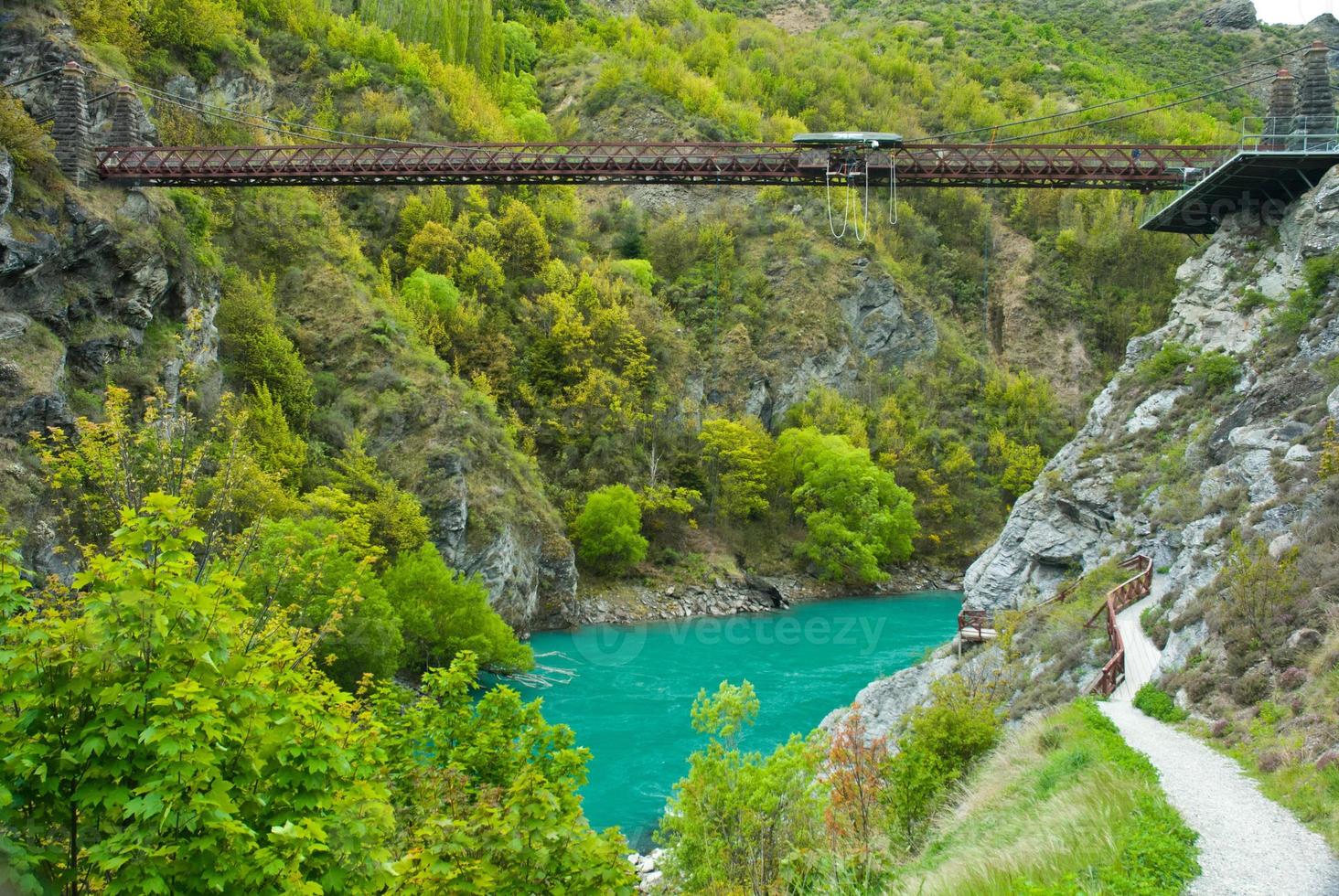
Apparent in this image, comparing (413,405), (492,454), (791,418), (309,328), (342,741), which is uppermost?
(342,741)

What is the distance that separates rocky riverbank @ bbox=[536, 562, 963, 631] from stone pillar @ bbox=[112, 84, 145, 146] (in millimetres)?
22001

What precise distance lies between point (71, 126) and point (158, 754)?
89.8 feet

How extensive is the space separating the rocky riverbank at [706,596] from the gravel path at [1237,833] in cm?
2900

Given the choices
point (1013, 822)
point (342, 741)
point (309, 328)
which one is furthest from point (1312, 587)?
point (309, 328)

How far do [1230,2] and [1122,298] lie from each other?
52.9m

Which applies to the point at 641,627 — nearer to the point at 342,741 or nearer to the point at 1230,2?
the point at 342,741

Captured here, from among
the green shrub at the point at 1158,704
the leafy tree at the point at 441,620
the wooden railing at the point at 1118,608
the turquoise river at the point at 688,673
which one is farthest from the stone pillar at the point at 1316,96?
the leafy tree at the point at 441,620

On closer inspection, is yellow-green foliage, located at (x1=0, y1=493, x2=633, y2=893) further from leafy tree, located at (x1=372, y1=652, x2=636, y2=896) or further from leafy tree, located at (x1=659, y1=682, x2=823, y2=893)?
leafy tree, located at (x1=659, y1=682, x2=823, y2=893)

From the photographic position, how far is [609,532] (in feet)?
132

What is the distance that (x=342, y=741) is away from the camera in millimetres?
6363

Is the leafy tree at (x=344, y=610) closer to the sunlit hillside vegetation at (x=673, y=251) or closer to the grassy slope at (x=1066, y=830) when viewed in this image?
the sunlit hillside vegetation at (x=673, y=251)

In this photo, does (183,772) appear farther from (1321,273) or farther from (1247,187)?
(1247,187)

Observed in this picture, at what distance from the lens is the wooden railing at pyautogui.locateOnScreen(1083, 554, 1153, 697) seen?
46.5ft

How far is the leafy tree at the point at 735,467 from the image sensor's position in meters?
46.4
